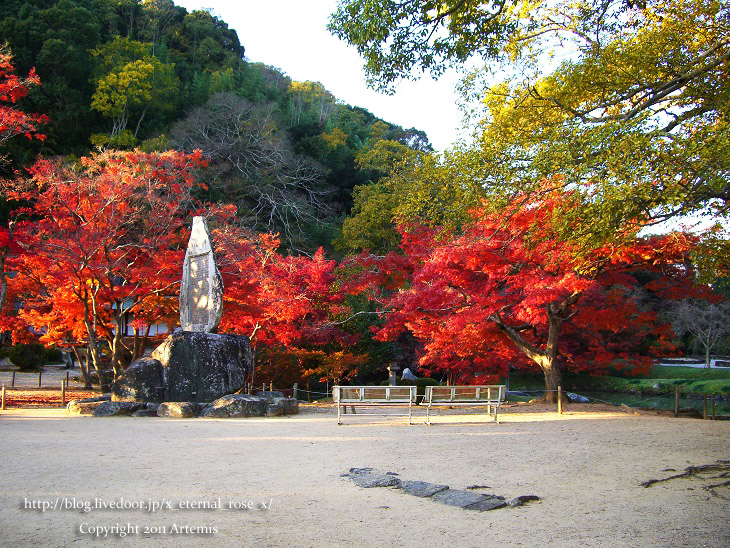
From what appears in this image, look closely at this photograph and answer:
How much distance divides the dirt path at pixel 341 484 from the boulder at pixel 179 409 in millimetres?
1354

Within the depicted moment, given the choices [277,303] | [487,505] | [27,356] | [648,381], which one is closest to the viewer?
[487,505]

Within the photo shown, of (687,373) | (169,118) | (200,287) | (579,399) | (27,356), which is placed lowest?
(579,399)

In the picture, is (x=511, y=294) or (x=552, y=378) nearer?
(x=511, y=294)

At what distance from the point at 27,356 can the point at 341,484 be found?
21.7 meters

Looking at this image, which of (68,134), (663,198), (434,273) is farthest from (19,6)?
(663,198)

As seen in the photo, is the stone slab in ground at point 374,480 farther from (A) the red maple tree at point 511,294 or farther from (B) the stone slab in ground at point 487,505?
(A) the red maple tree at point 511,294

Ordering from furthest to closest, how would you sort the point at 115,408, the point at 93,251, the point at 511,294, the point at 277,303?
the point at 277,303, the point at 511,294, the point at 93,251, the point at 115,408

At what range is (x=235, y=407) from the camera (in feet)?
36.8

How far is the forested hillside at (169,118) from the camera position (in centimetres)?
2648

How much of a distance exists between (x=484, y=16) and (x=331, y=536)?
19.8ft

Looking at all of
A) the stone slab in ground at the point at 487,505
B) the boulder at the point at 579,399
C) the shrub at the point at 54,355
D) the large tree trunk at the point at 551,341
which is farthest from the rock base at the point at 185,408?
the shrub at the point at 54,355

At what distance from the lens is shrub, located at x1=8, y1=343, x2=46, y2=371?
73.2 ft

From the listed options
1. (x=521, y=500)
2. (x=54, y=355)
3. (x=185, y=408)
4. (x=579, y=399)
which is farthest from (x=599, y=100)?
(x=54, y=355)

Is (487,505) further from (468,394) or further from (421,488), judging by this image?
(468,394)
